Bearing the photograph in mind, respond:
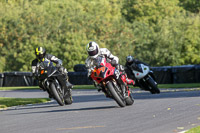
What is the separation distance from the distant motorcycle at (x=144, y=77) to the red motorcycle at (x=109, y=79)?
6.31 m

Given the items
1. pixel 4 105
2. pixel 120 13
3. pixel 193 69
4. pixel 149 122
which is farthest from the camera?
pixel 120 13

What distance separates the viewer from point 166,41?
6475cm

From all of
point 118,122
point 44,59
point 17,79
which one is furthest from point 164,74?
point 118,122

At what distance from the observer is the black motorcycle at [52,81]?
14727mm

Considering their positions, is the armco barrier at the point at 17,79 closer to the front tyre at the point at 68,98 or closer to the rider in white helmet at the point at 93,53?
the front tyre at the point at 68,98

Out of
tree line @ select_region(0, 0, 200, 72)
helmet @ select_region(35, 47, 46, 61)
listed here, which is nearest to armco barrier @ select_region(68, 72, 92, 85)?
tree line @ select_region(0, 0, 200, 72)

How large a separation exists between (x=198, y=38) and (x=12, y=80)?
3188 centimetres

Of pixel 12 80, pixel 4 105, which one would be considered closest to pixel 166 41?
pixel 12 80

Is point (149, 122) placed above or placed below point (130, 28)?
above

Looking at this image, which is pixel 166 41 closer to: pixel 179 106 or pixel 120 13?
pixel 120 13

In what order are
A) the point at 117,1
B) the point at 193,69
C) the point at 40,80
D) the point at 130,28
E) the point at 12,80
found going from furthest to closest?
1. the point at 117,1
2. the point at 130,28
3. the point at 12,80
4. the point at 193,69
5. the point at 40,80

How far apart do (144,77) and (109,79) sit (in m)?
6.94

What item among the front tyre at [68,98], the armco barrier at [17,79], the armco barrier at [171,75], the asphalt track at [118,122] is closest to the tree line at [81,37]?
the armco barrier at [17,79]

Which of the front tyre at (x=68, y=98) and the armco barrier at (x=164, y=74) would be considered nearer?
the front tyre at (x=68, y=98)
